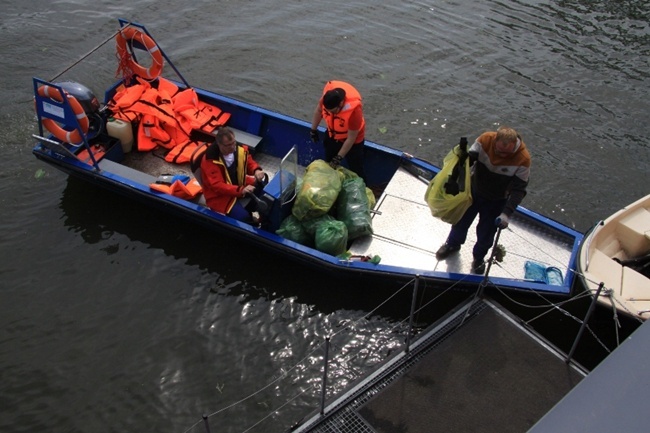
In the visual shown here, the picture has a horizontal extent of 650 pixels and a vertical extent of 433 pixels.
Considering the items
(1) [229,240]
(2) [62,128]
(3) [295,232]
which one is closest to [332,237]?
(3) [295,232]

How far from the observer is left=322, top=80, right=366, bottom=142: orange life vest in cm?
754

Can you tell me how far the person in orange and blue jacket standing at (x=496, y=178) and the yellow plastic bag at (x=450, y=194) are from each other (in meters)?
0.16

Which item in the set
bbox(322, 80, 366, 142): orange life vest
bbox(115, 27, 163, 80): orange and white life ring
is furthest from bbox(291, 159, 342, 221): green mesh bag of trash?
bbox(115, 27, 163, 80): orange and white life ring

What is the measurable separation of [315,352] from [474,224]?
2933 millimetres

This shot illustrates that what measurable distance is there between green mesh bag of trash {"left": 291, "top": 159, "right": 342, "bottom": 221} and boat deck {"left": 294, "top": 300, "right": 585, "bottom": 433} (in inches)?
88.1

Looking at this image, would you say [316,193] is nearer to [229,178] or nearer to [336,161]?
[336,161]

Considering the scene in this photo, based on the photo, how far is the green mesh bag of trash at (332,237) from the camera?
24.6ft

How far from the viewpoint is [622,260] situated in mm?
7645

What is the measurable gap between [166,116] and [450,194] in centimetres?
491

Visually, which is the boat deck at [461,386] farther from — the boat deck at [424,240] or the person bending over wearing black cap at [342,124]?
the person bending over wearing black cap at [342,124]

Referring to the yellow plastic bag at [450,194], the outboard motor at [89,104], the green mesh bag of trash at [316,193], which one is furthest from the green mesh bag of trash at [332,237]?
the outboard motor at [89,104]

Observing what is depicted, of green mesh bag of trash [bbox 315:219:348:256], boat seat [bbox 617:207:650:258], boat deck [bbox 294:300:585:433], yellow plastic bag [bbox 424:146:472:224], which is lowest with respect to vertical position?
boat deck [bbox 294:300:585:433]

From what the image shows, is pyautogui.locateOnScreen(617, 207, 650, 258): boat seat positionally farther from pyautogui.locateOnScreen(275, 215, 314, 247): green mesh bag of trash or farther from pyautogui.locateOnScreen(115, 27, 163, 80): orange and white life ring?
pyautogui.locateOnScreen(115, 27, 163, 80): orange and white life ring

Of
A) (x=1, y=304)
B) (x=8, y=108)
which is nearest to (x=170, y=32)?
(x=8, y=108)
